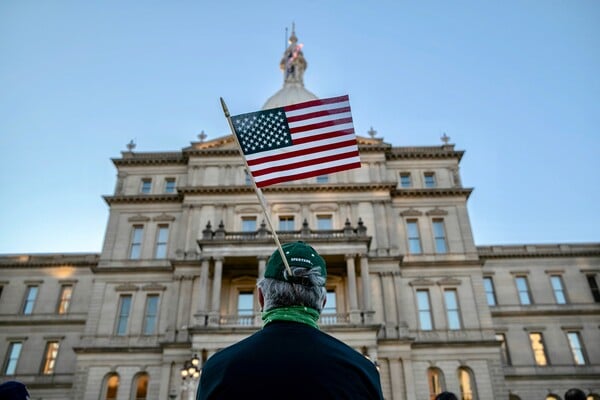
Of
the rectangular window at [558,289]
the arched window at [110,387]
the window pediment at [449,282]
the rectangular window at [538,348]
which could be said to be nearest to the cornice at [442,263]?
the window pediment at [449,282]

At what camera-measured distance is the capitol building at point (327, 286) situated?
28625 millimetres

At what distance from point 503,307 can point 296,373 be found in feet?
130

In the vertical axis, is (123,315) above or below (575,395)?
above

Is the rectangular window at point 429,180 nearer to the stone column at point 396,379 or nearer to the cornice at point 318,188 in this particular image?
the cornice at point 318,188

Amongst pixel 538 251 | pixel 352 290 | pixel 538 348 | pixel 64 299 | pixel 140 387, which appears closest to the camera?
pixel 352 290

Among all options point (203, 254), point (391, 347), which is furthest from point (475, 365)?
point (203, 254)

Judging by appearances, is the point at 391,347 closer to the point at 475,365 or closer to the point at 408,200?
the point at 475,365

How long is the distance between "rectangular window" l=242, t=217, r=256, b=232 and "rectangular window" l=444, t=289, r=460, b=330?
544 inches

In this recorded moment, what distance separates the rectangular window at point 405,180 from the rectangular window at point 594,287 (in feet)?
57.0

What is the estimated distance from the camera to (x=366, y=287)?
28.6m

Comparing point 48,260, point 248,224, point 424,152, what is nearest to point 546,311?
point 424,152

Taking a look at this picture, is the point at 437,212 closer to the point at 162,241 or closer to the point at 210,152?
the point at 210,152

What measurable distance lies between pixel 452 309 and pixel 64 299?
1203 inches

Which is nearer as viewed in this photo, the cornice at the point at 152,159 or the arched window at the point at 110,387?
the arched window at the point at 110,387
